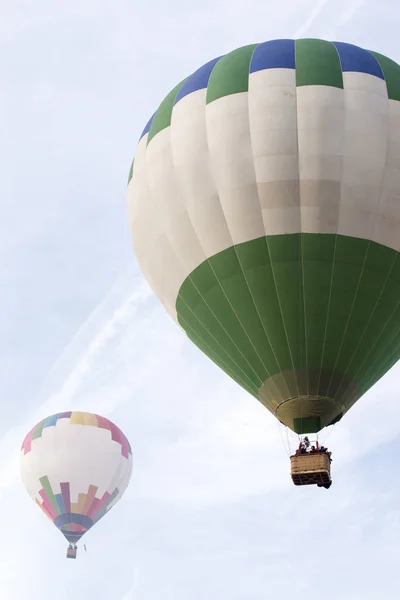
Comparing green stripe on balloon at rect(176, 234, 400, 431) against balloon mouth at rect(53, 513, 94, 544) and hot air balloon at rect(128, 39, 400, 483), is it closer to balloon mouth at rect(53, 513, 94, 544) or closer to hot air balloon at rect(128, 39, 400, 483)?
hot air balloon at rect(128, 39, 400, 483)

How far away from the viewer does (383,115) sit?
17188mm

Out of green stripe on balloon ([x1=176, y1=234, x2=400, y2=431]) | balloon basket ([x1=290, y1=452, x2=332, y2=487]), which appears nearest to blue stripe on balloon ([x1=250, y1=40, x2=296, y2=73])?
green stripe on balloon ([x1=176, y1=234, x2=400, y2=431])

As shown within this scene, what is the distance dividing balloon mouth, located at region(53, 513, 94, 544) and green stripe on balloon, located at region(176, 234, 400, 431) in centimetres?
1598

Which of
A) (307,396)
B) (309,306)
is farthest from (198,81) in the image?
(307,396)

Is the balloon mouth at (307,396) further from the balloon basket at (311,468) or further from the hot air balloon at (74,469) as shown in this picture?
the hot air balloon at (74,469)

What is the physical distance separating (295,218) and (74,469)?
57.2ft

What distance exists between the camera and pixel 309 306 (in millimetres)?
17141

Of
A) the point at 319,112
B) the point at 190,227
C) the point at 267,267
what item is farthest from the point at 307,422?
the point at 319,112

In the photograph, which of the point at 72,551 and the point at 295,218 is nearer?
the point at 295,218

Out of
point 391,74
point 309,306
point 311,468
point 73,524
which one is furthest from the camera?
point 73,524

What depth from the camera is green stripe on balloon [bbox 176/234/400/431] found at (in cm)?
1703

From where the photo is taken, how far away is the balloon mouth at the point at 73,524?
3194cm

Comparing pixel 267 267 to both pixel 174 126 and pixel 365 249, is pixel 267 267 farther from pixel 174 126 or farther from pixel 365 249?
pixel 174 126

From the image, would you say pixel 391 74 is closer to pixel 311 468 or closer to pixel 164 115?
pixel 164 115
